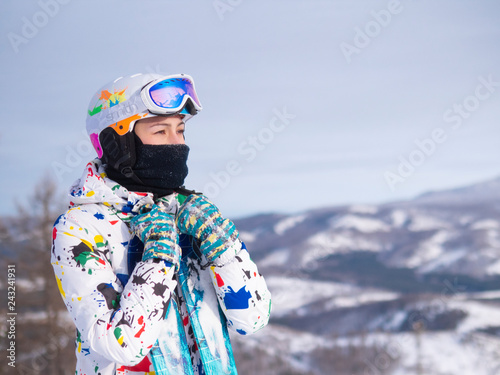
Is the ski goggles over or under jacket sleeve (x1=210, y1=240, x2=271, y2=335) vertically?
over

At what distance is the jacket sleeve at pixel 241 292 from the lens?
2402 millimetres

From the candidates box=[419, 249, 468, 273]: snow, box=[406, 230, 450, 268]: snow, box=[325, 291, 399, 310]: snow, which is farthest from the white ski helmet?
box=[406, 230, 450, 268]: snow

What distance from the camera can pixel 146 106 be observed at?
101 inches

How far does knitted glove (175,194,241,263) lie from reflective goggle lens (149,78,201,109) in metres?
0.53

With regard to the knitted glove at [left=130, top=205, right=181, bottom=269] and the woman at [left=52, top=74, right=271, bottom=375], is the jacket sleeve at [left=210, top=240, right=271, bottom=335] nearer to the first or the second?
the woman at [left=52, top=74, right=271, bottom=375]

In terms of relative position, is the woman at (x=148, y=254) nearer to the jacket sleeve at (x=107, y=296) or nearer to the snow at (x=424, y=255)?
the jacket sleeve at (x=107, y=296)

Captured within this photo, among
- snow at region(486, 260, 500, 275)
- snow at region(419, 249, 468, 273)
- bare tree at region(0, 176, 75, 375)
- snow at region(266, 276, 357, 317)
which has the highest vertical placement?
bare tree at region(0, 176, 75, 375)

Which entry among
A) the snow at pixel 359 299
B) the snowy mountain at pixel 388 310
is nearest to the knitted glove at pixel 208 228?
the snowy mountain at pixel 388 310

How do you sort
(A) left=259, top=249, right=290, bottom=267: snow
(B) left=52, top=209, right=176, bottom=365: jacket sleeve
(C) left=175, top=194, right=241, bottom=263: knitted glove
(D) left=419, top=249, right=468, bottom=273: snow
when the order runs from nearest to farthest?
(B) left=52, top=209, right=176, bottom=365: jacket sleeve, (C) left=175, top=194, right=241, bottom=263: knitted glove, (D) left=419, top=249, right=468, bottom=273: snow, (A) left=259, top=249, right=290, bottom=267: snow

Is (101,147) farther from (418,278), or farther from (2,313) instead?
(418,278)

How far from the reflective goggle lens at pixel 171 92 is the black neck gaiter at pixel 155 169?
216 millimetres

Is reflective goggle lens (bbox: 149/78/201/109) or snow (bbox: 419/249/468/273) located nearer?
reflective goggle lens (bbox: 149/78/201/109)

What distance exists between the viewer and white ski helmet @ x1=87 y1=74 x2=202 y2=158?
258 centimetres

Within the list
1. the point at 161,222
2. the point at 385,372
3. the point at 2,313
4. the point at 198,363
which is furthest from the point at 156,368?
the point at 385,372
